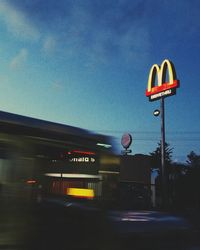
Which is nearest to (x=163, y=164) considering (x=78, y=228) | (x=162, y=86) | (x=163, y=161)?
(x=163, y=161)

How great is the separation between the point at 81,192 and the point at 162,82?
104 ft

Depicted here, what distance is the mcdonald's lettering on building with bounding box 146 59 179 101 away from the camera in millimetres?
35594

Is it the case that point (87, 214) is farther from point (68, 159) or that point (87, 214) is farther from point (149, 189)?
point (149, 189)

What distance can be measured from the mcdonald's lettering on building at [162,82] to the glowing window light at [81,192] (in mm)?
30102

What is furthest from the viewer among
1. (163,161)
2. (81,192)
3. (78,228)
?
(163,161)

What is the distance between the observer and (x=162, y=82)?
120 ft

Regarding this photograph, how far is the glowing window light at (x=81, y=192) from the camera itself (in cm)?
574

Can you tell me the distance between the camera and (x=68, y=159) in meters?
5.86

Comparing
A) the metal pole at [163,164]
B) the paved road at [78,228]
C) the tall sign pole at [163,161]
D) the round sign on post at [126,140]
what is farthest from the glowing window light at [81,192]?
the round sign on post at [126,140]

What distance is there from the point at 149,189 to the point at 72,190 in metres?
38.0

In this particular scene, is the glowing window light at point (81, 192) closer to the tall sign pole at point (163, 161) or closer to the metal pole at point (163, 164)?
the metal pole at point (163, 164)

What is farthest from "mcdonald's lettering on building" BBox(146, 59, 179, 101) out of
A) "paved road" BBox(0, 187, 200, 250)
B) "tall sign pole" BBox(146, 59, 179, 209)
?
"paved road" BBox(0, 187, 200, 250)

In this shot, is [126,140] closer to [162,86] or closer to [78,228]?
[162,86]

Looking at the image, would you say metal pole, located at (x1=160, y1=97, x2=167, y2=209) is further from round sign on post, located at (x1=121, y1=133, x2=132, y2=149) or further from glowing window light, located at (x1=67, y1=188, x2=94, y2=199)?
glowing window light, located at (x1=67, y1=188, x2=94, y2=199)
